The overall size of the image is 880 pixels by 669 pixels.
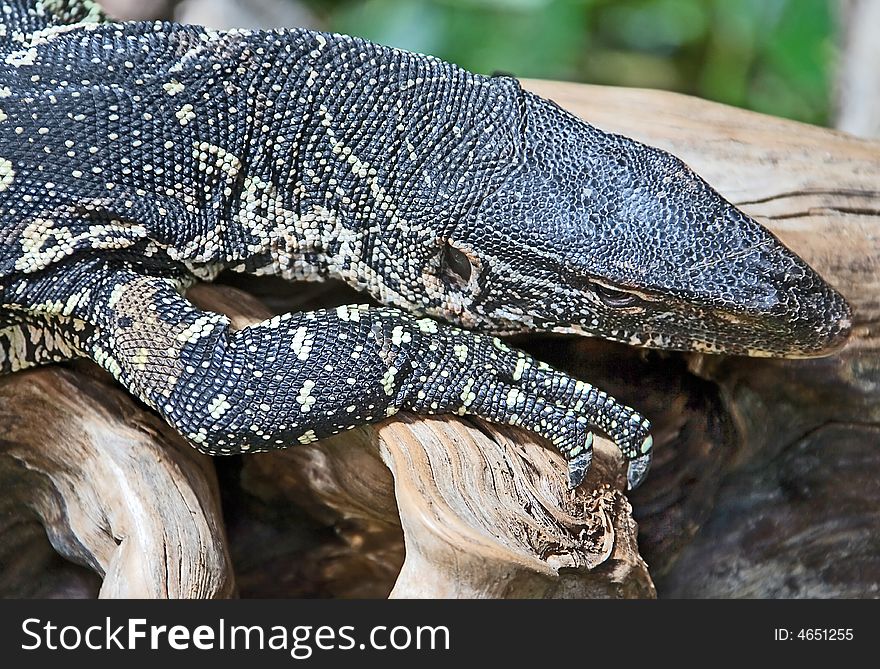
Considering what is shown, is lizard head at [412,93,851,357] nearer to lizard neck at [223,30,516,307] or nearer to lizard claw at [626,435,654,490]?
lizard neck at [223,30,516,307]

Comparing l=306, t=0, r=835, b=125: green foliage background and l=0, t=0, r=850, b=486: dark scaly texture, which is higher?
l=306, t=0, r=835, b=125: green foliage background

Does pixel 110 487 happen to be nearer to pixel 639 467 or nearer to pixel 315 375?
pixel 315 375

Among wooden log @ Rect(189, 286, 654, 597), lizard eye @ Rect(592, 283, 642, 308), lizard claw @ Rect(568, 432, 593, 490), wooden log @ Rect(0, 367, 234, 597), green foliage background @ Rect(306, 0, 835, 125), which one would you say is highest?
green foliage background @ Rect(306, 0, 835, 125)

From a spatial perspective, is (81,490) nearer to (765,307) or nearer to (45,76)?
(45,76)

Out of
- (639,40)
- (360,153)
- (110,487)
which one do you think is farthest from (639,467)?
(639,40)

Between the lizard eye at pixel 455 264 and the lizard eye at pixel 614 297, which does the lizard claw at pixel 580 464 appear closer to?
the lizard eye at pixel 614 297

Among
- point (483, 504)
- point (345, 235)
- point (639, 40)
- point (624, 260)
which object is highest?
point (639, 40)

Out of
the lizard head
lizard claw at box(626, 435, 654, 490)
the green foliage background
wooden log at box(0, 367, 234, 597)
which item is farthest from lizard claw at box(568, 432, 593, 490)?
the green foliage background
